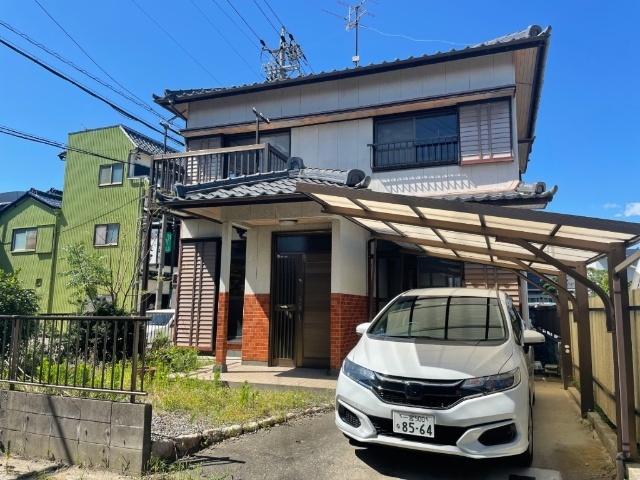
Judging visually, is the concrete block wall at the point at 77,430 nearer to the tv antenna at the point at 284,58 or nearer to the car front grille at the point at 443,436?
the car front grille at the point at 443,436

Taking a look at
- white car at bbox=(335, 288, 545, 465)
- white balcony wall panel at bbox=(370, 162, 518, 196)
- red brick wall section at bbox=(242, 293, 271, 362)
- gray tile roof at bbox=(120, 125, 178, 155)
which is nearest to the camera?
white car at bbox=(335, 288, 545, 465)

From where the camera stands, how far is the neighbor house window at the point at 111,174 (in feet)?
77.5

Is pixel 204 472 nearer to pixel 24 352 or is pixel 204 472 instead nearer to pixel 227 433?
pixel 227 433

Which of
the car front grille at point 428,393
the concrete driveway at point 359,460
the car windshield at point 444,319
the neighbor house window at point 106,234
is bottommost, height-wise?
the concrete driveway at point 359,460

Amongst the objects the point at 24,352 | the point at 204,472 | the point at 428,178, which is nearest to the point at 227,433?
the point at 204,472

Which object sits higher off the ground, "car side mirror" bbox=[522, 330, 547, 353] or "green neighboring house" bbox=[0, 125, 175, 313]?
"green neighboring house" bbox=[0, 125, 175, 313]

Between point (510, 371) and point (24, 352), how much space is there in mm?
5325

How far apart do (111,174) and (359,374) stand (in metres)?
23.3

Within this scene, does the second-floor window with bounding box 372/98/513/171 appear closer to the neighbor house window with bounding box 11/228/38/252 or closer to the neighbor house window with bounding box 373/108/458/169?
the neighbor house window with bounding box 373/108/458/169

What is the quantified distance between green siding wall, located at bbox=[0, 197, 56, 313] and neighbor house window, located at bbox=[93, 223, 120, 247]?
Result: 3.12m

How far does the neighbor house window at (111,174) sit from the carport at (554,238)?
20632 mm

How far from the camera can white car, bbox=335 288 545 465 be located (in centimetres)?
355

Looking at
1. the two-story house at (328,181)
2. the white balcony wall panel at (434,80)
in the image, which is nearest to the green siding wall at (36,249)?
the two-story house at (328,181)

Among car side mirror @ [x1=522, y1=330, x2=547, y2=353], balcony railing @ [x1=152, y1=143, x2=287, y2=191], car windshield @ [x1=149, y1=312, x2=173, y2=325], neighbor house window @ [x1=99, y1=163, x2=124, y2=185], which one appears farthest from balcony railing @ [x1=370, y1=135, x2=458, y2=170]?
neighbor house window @ [x1=99, y1=163, x2=124, y2=185]
